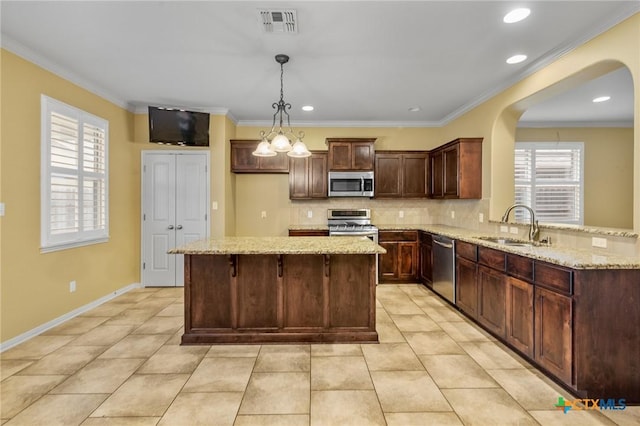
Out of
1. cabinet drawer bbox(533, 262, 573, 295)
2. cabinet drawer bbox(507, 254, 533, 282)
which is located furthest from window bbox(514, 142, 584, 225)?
cabinet drawer bbox(533, 262, 573, 295)

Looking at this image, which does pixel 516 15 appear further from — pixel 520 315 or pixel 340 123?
pixel 340 123

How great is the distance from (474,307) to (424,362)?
1.13 metres

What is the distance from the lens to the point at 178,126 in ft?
15.2

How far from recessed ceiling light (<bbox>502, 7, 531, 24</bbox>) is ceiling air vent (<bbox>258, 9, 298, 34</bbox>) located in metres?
1.66

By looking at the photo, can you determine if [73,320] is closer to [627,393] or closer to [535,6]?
[627,393]

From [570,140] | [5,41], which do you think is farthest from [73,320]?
[570,140]

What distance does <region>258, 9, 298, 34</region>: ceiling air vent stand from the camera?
237 centimetres

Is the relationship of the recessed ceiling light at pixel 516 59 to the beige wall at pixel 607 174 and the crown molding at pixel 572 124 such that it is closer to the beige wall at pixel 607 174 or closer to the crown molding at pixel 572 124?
the crown molding at pixel 572 124

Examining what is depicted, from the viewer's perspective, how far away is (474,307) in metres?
3.39

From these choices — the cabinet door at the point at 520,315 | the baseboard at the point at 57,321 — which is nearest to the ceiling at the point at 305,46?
the cabinet door at the point at 520,315

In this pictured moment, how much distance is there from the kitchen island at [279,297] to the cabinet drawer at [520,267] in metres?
1.19

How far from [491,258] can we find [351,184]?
273 cm

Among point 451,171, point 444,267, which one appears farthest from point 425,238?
point 451,171

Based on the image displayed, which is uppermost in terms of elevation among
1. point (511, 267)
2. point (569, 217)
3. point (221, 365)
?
point (569, 217)
